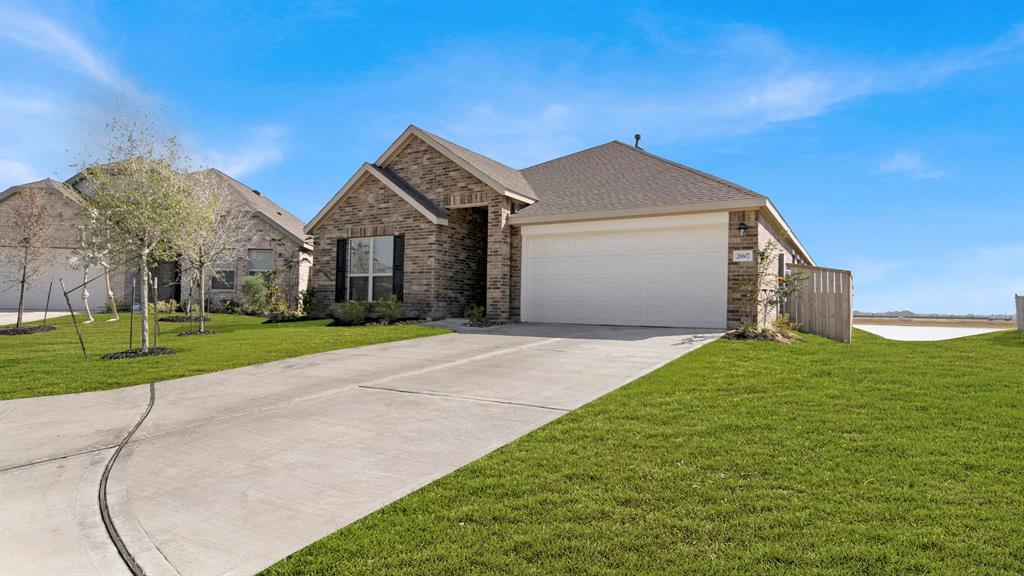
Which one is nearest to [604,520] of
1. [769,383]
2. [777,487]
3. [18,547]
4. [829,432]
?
[777,487]

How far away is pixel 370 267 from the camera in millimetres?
17219

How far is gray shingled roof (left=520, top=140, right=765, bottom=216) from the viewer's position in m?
13.5

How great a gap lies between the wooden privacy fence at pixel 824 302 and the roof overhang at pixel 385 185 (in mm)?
9991

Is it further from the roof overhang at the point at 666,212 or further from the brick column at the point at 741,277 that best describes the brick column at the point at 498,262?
the brick column at the point at 741,277

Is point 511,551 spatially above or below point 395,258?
below

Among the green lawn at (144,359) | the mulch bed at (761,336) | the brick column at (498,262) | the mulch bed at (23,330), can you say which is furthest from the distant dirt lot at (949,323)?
the mulch bed at (23,330)

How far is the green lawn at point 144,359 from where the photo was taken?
7.81 m

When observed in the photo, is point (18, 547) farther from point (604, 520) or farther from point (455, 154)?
point (455, 154)

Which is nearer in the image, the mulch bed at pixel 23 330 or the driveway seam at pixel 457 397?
the driveway seam at pixel 457 397

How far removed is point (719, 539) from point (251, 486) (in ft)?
10.0

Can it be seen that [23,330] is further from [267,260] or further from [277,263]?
[267,260]

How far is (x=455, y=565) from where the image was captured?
8.61 feet

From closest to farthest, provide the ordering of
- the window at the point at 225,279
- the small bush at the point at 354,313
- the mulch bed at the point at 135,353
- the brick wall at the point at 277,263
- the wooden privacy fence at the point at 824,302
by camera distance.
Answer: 1. the mulch bed at the point at 135,353
2. the wooden privacy fence at the point at 824,302
3. the small bush at the point at 354,313
4. the brick wall at the point at 277,263
5. the window at the point at 225,279

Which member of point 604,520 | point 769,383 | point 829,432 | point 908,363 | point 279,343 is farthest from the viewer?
point 279,343
